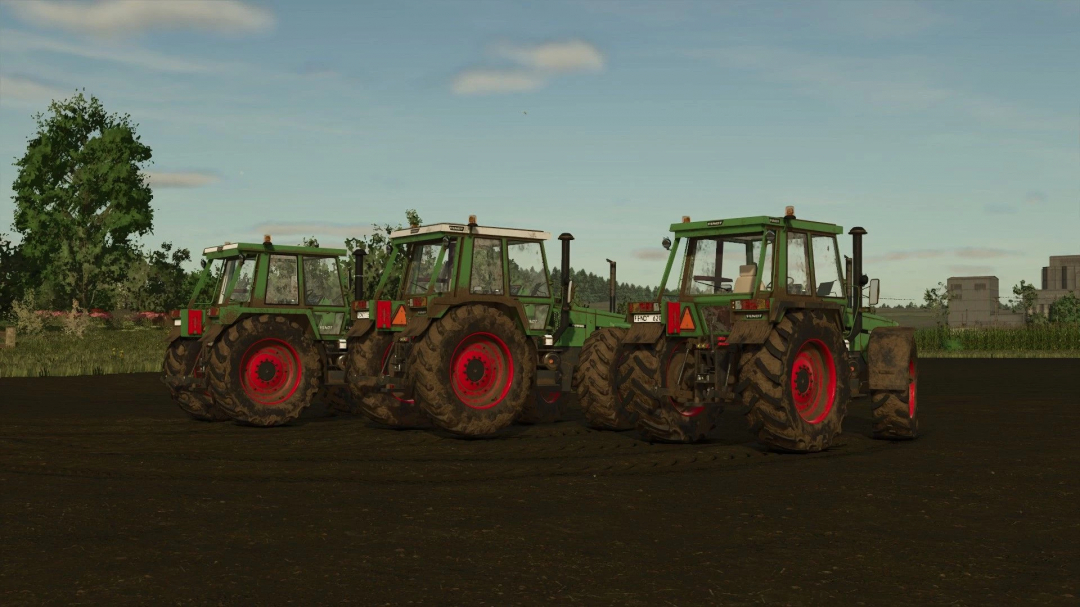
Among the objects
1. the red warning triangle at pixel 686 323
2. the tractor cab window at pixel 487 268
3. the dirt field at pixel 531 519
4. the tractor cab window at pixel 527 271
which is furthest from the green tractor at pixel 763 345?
the tractor cab window at pixel 487 268

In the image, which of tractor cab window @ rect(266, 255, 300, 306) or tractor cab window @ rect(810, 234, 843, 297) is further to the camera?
tractor cab window @ rect(266, 255, 300, 306)

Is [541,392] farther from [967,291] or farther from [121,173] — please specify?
[967,291]

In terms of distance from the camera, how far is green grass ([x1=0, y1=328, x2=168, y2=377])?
27562 millimetres

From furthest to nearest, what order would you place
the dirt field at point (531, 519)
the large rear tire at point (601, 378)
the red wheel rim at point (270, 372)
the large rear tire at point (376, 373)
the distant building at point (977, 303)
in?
the distant building at point (977, 303) < the red wheel rim at point (270, 372) < the large rear tire at point (376, 373) < the large rear tire at point (601, 378) < the dirt field at point (531, 519)

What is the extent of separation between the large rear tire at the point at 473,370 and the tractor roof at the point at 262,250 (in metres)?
3.53

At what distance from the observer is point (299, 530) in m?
7.44

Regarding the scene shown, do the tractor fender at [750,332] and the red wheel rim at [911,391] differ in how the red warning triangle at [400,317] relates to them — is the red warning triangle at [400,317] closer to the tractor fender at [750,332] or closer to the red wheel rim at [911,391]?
the tractor fender at [750,332]

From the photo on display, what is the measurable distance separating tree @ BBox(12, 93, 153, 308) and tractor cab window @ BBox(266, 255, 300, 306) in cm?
4255

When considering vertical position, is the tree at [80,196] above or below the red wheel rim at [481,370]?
above

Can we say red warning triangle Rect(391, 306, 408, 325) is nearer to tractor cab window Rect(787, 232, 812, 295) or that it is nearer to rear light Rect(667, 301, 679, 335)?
rear light Rect(667, 301, 679, 335)

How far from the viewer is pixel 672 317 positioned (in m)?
11.5

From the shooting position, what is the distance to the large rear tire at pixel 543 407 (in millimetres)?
14344

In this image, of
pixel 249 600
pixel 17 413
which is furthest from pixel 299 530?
pixel 17 413

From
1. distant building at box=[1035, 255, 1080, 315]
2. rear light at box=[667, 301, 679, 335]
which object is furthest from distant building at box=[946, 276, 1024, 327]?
rear light at box=[667, 301, 679, 335]
